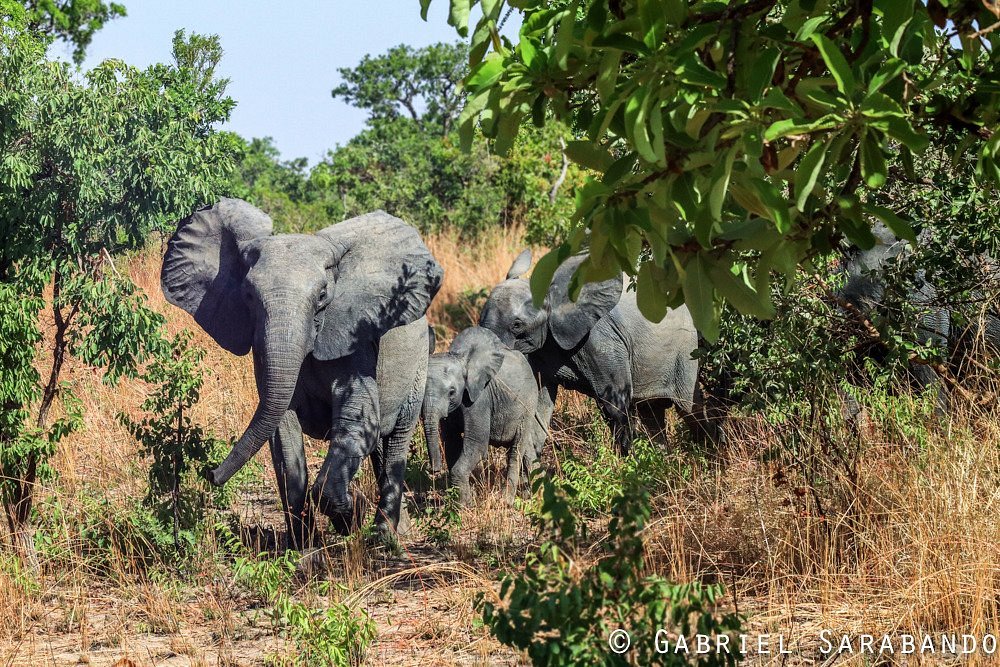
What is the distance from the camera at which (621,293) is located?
29.2 feet

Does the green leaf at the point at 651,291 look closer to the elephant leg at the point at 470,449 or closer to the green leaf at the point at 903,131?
the green leaf at the point at 903,131

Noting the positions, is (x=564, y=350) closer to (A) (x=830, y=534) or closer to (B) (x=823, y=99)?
(A) (x=830, y=534)

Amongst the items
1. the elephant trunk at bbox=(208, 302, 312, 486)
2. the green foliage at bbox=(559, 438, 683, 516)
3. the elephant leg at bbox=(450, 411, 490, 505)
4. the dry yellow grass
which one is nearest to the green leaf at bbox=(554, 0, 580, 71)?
the dry yellow grass

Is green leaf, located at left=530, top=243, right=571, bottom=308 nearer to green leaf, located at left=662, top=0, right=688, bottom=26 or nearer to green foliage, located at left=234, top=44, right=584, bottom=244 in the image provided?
green leaf, located at left=662, top=0, right=688, bottom=26

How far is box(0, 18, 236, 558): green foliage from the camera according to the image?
5922 millimetres

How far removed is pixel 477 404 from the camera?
7828 millimetres

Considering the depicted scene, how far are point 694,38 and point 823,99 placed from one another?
348mm

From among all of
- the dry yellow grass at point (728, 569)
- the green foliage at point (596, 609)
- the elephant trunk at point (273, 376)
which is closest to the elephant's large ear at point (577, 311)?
the dry yellow grass at point (728, 569)

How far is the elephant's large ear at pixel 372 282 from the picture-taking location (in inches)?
247

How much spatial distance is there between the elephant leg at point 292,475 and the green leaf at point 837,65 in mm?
4514

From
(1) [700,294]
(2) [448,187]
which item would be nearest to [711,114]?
(1) [700,294]

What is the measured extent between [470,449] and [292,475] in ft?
5.26

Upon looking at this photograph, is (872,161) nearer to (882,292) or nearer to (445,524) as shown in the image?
(445,524)

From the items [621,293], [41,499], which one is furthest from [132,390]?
[621,293]
